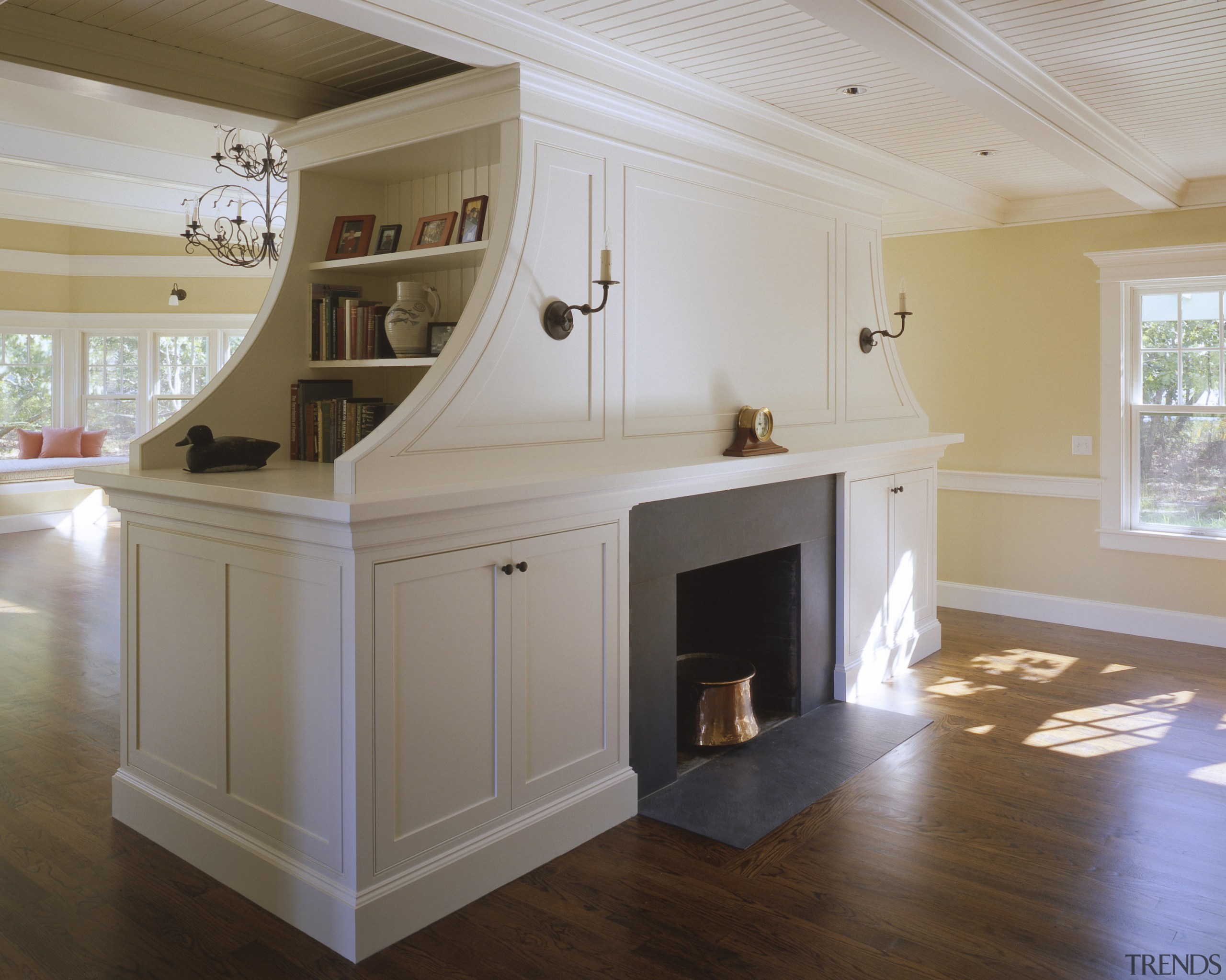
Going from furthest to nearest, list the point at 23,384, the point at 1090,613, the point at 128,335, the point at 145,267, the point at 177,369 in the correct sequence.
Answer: the point at 177,369, the point at 128,335, the point at 145,267, the point at 23,384, the point at 1090,613

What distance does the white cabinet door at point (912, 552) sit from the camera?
4.68 m

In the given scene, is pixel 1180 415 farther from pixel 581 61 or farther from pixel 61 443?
pixel 61 443

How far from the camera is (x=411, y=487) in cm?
253

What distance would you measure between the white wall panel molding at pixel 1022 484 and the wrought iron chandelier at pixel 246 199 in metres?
4.01

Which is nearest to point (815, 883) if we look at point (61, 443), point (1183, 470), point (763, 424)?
point (763, 424)

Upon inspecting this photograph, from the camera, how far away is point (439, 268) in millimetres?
3221

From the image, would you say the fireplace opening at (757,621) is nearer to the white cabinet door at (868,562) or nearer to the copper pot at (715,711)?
the copper pot at (715,711)

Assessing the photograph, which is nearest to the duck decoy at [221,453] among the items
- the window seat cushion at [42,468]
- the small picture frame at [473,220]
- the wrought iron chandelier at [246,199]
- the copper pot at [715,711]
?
the small picture frame at [473,220]

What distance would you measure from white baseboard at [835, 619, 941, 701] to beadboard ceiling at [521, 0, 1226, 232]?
90.3 inches

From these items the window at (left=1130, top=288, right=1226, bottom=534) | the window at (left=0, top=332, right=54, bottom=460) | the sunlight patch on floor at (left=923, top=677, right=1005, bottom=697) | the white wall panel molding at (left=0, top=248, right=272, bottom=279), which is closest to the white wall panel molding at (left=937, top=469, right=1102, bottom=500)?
the window at (left=1130, top=288, right=1226, bottom=534)

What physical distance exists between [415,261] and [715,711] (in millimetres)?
1956

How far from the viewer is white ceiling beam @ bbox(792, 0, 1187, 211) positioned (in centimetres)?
246

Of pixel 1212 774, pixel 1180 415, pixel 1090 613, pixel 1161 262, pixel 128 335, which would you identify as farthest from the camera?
pixel 128 335

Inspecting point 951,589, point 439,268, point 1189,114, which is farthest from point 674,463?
point 951,589
